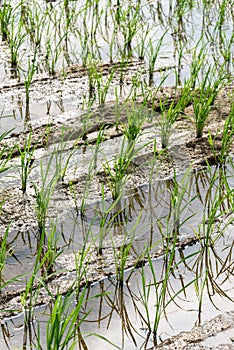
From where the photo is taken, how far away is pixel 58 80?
501 centimetres

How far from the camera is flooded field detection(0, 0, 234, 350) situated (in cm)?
279

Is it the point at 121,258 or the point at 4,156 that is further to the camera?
the point at 4,156

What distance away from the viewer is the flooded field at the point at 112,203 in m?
2.79

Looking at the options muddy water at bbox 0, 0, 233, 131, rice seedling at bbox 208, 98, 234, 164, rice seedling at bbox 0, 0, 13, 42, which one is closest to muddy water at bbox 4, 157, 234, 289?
rice seedling at bbox 208, 98, 234, 164

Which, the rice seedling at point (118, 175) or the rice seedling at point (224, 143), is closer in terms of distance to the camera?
the rice seedling at point (118, 175)

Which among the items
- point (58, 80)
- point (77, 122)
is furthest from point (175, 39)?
point (77, 122)

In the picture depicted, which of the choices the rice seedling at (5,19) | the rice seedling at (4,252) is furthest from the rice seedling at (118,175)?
the rice seedling at (5,19)

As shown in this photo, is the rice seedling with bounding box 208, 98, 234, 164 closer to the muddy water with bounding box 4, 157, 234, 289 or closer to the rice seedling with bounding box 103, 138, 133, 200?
Answer: the muddy water with bounding box 4, 157, 234, 289

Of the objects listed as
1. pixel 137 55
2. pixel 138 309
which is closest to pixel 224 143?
pixel 138 309

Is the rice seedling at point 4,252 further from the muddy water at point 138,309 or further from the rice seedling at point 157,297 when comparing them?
the rice seedling at point 157,297

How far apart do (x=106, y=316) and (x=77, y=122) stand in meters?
1.74

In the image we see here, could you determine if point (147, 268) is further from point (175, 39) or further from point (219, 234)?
point (175, 39)

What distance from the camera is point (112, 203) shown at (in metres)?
3.62

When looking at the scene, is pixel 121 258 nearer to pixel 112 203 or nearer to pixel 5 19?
pixel 112 203
